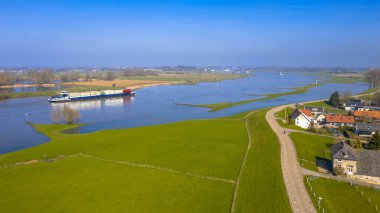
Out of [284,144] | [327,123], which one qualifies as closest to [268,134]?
[284,144]

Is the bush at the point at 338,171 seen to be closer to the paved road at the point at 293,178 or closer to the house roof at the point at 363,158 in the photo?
the house roof at the point at 363,158

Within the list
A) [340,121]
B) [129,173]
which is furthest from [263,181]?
[340,121]

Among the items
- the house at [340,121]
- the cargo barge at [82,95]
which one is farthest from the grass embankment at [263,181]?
the cargo barge at [82,95]

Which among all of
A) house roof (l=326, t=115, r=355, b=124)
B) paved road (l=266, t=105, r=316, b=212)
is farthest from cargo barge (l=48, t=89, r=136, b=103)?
house roof (l=326, t=115, r=355, b=124)

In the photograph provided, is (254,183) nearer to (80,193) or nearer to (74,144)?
(80,193)

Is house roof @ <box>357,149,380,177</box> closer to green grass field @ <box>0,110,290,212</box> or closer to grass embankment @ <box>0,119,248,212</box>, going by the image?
green grass field @ <box>0,110,290,212</box>
